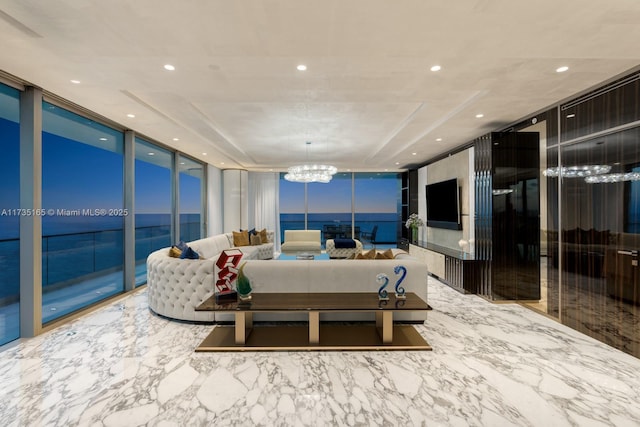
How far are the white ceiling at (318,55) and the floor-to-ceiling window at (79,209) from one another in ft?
2.21

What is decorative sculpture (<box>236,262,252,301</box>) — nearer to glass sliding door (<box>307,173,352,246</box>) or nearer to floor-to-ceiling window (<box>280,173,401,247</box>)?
floor-to-ceiling window (<box>280,173,401,247</box>)

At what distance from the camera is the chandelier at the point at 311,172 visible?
Answer: 6.19 m

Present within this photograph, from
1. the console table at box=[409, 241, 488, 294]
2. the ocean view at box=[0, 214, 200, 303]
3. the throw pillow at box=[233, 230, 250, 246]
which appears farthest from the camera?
the throw pillow at box=[233, 230, 250, 246]

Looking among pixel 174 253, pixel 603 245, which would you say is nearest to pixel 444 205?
pixel 603 245

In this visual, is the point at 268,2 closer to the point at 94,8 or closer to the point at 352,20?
the point at 352,20

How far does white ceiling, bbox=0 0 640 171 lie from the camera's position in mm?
1895

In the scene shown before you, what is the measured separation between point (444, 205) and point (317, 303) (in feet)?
15.8

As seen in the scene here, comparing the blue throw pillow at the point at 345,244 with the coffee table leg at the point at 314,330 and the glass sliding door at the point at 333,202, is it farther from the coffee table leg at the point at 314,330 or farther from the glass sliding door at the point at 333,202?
the coffee table leg at the point at 314,330

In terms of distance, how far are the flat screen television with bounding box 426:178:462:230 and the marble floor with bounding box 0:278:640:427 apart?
3112 mm

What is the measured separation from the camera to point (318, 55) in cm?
244

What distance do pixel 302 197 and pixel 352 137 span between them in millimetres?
5147

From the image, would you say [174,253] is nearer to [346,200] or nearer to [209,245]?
[209,245]

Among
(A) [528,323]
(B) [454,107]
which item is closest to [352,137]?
(B) [454,107]

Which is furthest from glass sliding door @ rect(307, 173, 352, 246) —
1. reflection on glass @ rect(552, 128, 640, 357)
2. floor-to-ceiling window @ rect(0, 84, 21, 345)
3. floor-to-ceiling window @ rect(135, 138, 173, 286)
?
floor-to-ceiling window @ rect(0, 84, 21, 345)
